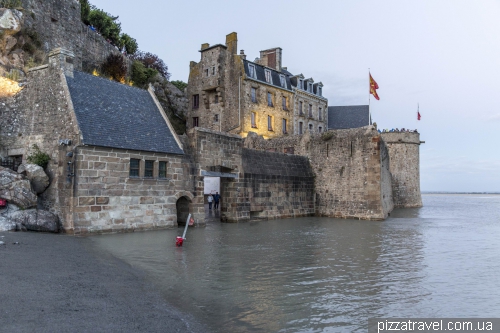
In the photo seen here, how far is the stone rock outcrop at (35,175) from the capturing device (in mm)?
14805

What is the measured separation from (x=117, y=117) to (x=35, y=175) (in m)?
4.00

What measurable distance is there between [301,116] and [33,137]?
103ft

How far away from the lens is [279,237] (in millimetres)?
16266

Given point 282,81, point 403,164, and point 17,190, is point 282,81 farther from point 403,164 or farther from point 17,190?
point 17,190

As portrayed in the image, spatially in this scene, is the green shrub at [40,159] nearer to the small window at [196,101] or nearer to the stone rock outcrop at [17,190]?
the stone rock outcrop at [17,190]

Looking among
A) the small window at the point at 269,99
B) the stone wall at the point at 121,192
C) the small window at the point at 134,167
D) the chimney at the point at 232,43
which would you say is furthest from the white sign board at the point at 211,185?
the small window at the point at 134,167

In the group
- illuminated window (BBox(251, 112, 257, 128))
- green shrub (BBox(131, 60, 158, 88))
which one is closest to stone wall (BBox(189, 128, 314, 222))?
illuminated window (BBox(251, 112, 257, 128))

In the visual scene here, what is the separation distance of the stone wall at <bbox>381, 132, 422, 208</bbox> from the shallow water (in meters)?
26.0

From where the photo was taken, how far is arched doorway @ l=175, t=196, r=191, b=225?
19.5 m

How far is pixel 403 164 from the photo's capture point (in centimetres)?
4150

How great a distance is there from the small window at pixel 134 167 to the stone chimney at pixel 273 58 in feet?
93.7

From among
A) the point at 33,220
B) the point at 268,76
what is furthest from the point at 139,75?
the point at 33,220

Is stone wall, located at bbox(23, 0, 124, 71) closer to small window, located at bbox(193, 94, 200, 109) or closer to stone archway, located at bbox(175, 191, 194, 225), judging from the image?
small window, located at bbox(193, 94, 200, 109)

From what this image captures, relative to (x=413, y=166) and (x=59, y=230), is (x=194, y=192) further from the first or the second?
(x=413, y=166)
